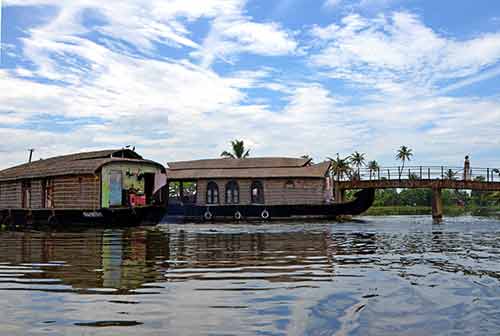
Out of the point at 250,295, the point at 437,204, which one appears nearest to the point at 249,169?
the point at 437,204

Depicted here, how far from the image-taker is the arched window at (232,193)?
35.3 metres

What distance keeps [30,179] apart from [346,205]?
16.5 meters

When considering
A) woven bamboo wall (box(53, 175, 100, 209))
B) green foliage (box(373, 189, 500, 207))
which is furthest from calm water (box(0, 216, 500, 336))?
green foliage (box(373, 189, 500, 207))

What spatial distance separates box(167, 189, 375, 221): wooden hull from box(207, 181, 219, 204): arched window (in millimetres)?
891

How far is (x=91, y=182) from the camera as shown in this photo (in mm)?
22359

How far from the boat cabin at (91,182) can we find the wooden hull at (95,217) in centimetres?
37

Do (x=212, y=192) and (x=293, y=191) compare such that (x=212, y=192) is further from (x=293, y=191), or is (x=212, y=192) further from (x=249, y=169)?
(x=293, y=191)

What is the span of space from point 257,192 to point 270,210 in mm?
2179

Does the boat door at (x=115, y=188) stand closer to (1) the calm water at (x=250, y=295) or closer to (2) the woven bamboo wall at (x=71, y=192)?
(2) the woven bamboo wall at (x=71, y=192)

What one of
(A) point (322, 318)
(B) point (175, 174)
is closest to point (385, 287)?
(A) point (322, 318)

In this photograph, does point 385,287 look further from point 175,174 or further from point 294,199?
point 175,174

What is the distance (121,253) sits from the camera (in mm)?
10625

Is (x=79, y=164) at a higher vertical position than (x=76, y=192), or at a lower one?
higher

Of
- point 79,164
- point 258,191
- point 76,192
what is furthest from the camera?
point 258,191
